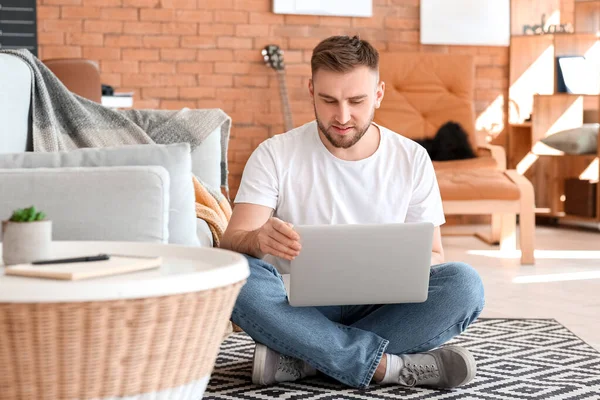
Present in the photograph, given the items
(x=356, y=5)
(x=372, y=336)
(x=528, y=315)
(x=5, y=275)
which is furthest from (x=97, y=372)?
(x=356, y=5)

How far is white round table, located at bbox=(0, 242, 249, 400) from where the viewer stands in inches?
49.4

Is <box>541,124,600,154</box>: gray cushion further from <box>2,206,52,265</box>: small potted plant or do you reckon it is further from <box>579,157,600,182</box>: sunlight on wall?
<box>2,206,52,265</box>: small potted plant

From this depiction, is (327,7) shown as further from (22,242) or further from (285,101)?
(22,242)

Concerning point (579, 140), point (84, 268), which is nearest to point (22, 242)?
point (84, 268)

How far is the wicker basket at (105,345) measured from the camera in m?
1.27

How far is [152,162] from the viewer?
7.45 ft

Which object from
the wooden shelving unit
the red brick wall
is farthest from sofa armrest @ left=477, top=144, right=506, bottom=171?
the red brick wall

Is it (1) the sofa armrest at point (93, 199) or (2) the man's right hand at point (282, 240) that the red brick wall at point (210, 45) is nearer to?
(1) the sofa armrest at point (93, 199)

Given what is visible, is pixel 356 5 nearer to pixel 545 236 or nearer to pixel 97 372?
pixel 545 236

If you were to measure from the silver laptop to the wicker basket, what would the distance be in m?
0.53

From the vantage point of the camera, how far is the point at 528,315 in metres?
3.26

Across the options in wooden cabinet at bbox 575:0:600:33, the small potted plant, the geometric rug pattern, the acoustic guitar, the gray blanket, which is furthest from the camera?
wooden cabinet at bbox 575:0:600:33

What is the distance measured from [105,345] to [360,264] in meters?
0.77

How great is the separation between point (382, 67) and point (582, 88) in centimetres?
138
